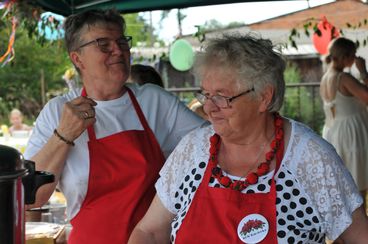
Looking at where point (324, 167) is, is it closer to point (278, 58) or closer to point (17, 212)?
point (278, 58)

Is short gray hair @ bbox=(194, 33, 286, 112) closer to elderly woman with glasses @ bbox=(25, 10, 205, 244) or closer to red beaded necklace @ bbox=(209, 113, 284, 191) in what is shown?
red beaded necklace @ bbox=(209, 113, 284, 191)

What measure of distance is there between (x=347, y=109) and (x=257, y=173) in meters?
3.62

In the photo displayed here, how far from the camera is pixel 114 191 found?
2049 mm

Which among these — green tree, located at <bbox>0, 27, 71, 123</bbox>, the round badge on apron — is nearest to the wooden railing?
the round badge on apron

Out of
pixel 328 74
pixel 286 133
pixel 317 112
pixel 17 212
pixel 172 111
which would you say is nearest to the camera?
pixel 17 212

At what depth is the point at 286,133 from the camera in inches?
70.7

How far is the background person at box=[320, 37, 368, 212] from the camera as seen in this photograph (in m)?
4.96

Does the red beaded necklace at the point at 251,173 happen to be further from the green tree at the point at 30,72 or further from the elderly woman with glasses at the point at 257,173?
the green tree at the point at 30,72

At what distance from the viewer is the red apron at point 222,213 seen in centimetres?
168

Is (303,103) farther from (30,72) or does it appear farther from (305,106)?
(30,72)

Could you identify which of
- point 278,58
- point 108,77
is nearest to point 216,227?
point 278,58

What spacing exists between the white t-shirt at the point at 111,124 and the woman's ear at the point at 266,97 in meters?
0.47

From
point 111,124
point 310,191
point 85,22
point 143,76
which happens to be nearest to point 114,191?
point 111,124

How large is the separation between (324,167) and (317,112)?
9.00 m
